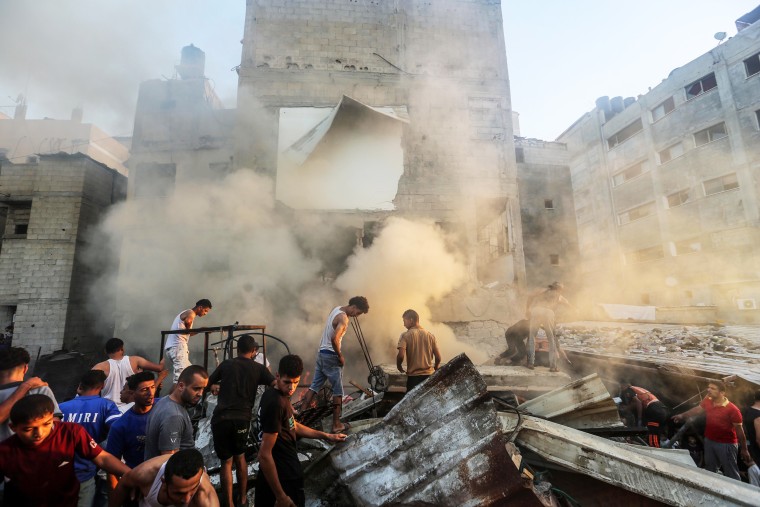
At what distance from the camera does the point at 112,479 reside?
240cm

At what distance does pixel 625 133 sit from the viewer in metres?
23.4

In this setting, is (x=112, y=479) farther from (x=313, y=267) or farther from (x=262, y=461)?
(x=313, y=267)

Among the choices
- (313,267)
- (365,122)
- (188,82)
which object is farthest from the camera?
(188,82)

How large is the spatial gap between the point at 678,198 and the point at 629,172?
3830 millimetres

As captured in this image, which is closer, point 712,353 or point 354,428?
point 354,428

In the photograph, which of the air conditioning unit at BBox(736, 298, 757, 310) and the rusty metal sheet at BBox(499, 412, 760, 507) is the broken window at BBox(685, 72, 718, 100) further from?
the rusty metal sheet at BBox(499, 412, 760, 507)

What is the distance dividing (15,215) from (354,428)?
48.2ft

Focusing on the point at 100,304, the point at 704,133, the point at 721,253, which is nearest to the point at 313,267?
the point at 100,304

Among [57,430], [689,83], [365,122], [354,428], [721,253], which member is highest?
[689,83]

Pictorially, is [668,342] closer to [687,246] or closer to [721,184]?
[687,246]

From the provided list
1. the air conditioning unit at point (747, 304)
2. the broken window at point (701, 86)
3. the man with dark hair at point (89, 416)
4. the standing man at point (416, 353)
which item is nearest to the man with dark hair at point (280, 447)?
the man with dark hair at point (89, 416)

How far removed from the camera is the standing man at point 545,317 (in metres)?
6.03

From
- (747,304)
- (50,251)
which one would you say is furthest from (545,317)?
(747,304)

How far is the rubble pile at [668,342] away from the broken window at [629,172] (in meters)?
15.8
